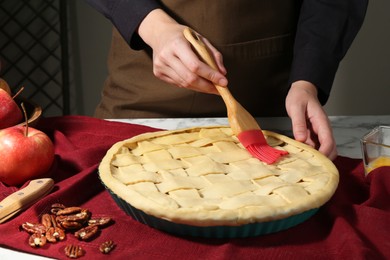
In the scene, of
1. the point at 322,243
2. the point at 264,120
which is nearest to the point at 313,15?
the point at 264,120

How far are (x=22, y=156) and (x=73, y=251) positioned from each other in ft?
0.85

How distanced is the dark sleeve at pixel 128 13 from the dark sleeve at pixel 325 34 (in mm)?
311

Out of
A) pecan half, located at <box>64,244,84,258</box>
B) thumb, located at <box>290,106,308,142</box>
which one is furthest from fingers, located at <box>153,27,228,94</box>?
pecan half, located at <box>64,244,84,258</box>

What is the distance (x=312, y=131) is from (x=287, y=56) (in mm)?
340

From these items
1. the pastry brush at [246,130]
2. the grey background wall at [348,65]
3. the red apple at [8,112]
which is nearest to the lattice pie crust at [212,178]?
the pastry brush at [246,130]

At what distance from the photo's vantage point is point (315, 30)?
130 centimetres

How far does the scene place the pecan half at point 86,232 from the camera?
79 centimetres

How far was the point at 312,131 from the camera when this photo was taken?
1.09m

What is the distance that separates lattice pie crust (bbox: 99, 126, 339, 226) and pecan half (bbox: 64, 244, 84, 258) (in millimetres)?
87

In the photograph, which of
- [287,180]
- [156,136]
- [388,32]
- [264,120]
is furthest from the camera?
[388,32]

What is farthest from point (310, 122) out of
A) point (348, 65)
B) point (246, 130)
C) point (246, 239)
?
point (348, 65)

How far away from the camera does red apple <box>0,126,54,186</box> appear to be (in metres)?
0.96

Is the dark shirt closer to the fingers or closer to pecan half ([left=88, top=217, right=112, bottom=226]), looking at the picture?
the fingers

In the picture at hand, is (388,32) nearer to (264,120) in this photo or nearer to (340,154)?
(264,120)
